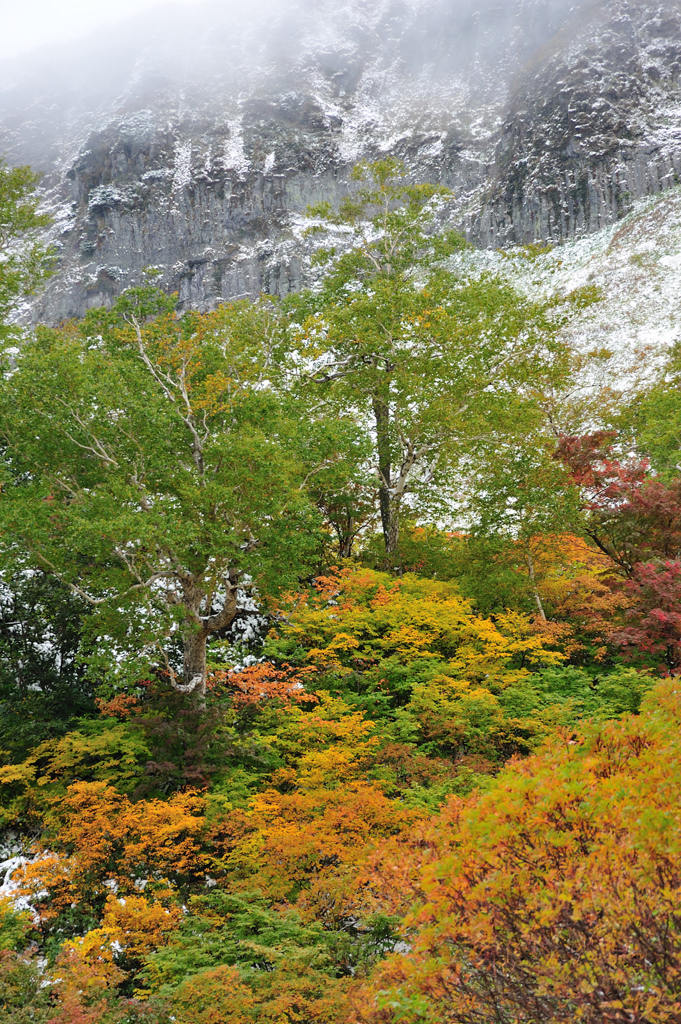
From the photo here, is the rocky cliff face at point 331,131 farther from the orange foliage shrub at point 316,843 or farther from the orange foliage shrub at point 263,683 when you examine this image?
the orange foliage shrub at point 316,843

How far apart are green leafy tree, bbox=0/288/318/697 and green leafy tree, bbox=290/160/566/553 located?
447cm

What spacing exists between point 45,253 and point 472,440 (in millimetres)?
11599

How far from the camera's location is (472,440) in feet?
52.3

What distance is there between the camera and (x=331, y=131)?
88938mm

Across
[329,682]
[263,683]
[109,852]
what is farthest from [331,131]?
[109,852]

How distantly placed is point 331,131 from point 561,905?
4051 inches

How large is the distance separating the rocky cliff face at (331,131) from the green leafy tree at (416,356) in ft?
161

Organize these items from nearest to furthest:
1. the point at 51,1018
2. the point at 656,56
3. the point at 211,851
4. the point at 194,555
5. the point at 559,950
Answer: the point at 559,950, the point at 51,1018, the point at 211,851, the point at 194,555, the point at 656,56

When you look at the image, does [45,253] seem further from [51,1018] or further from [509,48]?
[509,48]

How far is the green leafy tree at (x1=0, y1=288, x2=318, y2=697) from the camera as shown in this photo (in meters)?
9.80

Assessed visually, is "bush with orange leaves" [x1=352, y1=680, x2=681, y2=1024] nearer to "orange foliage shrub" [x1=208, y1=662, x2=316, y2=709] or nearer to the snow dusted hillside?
"orange foliage shrub" [x1=208, y1=662, x2=316, y2=709]

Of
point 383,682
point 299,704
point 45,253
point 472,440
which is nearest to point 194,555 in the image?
point 299,704

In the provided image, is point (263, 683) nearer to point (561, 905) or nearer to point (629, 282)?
point (561, 905)

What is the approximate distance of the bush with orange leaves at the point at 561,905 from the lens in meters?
2.96
